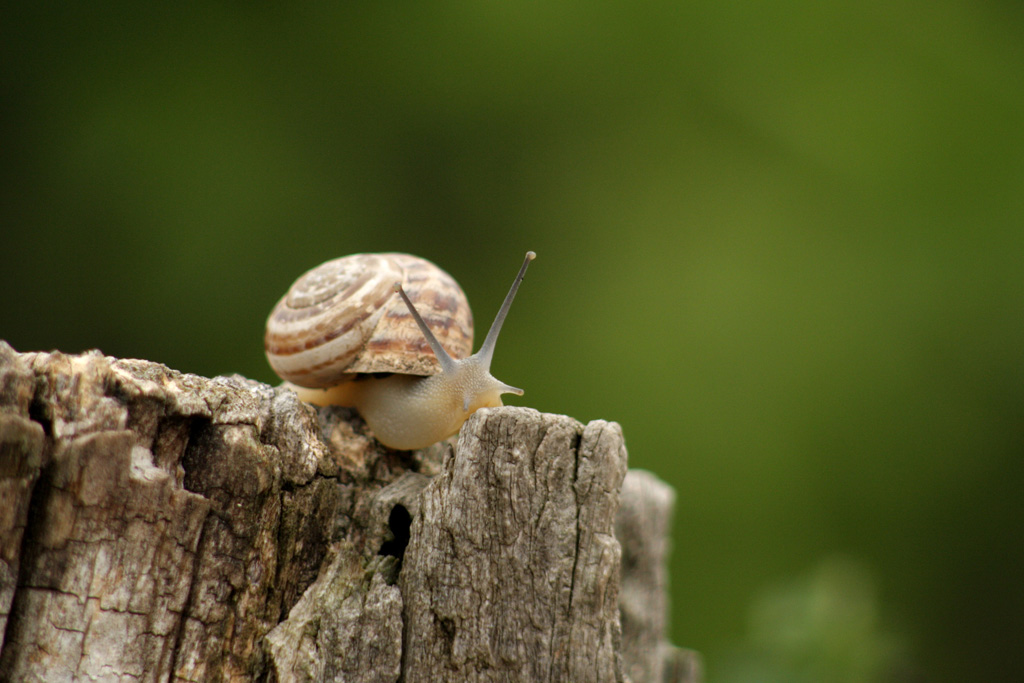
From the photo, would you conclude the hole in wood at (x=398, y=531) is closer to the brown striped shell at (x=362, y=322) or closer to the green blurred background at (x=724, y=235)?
the brown striped shell at (x=362, y=322)

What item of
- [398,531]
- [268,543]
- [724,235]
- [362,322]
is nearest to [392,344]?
[362,322]

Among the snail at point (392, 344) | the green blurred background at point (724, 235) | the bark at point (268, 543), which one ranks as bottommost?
the bark at point (268, 543)

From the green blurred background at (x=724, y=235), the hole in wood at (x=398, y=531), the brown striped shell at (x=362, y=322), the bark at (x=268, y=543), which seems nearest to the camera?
the bark at (x=268, y=543)

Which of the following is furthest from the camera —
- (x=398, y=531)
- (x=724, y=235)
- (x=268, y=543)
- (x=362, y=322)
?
(x=724, y=235)

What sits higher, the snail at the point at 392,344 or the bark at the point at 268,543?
the snail at the point at 392,344

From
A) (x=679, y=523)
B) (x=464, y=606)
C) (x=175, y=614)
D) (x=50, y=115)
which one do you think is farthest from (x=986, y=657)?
(x=50, y=115)

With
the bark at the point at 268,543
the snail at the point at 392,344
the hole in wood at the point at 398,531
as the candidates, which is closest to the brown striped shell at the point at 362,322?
the snail at the point at 392,344

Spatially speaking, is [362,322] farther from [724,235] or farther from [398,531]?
[724,235]
